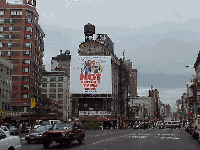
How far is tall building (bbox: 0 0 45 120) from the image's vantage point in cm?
8175

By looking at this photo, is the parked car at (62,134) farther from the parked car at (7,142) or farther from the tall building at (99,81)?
the tall building at (99,81)

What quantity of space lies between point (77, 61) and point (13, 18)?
69.7 feet

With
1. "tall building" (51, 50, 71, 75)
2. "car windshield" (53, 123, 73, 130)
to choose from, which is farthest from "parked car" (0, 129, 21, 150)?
"tall building" (51, 50, 71, 75)

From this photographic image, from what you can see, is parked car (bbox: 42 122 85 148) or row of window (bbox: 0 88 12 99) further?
row of window (bbox: 0 88 12 99)

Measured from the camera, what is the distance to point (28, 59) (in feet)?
274

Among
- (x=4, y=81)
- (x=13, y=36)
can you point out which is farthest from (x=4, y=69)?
(x=13, y=36)

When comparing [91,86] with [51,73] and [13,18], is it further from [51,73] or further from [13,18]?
[51,73]

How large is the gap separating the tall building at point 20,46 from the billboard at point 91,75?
39.6 ft

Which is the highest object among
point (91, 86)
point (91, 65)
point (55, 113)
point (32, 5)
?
point (32, 5)

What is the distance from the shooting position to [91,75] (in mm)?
86188

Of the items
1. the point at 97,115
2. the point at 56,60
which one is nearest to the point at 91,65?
the point at 97,115

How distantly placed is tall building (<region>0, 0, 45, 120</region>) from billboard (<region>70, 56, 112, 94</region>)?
12.1m

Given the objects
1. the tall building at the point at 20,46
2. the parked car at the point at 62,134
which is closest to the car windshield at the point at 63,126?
the parked car at the point at 62,134

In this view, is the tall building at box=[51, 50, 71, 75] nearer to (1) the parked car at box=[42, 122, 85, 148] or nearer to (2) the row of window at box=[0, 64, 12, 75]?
(2) the row of window at box=[0, 64, 12, 75]
